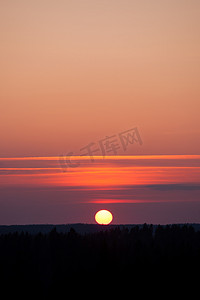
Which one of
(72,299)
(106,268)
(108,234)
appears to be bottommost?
(72,299)

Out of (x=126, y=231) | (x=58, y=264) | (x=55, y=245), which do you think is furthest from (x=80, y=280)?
(x=126, y=231)

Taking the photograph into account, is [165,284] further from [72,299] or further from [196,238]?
[196,238]

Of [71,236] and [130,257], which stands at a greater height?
[71,236]

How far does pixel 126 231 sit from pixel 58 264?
120 feet

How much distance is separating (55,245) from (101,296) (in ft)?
84.0

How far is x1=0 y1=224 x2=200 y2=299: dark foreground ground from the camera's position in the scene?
11425cm

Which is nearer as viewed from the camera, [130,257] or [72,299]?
[72,299]

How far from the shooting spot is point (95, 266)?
123 metres

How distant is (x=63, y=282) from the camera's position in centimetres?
11775

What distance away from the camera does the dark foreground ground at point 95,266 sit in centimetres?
11425

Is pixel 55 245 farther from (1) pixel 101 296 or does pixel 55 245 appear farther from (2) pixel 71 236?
(1) pixel 101 296

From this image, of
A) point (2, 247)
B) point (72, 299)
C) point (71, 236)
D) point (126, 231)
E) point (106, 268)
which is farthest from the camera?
point (126, 231)

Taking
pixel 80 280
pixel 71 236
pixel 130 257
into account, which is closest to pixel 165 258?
pixel 130 257

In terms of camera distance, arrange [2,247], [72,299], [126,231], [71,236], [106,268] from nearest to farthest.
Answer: [72,299], [106,268], [2,247], [71,236], [126,231]
